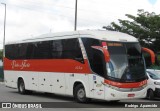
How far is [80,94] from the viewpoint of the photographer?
20.0m

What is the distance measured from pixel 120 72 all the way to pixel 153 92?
234 inches

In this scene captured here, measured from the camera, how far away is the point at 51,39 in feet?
73.3

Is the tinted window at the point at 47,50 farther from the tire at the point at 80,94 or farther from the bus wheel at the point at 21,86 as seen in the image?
the bus wheel at the point at 21,86

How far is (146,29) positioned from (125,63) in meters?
26.7

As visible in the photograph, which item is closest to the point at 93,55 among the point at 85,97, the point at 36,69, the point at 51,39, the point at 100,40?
the point at 100,40

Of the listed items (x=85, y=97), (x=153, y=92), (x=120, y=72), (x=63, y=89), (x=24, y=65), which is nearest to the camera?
(x=120, y=72)

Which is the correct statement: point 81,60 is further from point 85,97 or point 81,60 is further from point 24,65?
point 24,65

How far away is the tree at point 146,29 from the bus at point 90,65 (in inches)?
857

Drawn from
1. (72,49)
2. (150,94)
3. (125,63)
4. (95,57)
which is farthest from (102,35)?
(150,94)

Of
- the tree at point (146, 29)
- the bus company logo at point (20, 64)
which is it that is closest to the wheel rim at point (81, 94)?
the bus company logo at point (20, 64)

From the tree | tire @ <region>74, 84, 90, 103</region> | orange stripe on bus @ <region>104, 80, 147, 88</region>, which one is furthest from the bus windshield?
the tree

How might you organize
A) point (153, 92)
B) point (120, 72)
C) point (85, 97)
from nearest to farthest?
point (120, 72) < point (85, 97) < point (153, 92)

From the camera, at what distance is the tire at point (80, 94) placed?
1969cm

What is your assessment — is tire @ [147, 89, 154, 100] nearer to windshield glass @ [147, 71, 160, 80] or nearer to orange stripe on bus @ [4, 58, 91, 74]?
windshield glass @ [147, 71, 160, 80]
